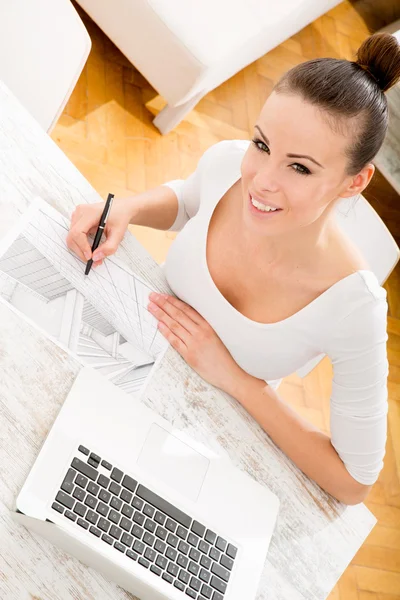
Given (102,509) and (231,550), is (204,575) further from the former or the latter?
(102,509)

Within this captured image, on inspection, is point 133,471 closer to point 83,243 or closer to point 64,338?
point 64,338

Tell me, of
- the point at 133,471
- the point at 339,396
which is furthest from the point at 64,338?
the point at 339,396

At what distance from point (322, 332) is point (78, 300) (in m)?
0.46

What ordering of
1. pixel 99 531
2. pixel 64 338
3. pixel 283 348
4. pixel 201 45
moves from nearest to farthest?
pixel 99 531 < pixel 64 338 < pixel 283 348 < pixel 201 45

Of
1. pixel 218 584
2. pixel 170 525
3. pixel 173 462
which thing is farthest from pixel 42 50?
pixel 218 584

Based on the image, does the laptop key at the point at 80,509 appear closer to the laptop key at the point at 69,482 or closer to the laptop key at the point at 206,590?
the laptop key at the point at 69,482

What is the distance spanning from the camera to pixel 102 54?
2.76m

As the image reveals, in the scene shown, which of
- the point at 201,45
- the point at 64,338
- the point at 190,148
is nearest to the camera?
the point at 64,338

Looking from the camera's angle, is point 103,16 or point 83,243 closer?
point 83,243

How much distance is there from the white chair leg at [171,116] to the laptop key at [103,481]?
1.84m

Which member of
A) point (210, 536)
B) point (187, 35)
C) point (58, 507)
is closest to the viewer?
point (58, 507)

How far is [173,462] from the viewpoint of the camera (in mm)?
1089

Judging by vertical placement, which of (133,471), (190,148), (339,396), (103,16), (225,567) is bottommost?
(225,567)

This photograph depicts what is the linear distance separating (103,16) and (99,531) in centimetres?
210
